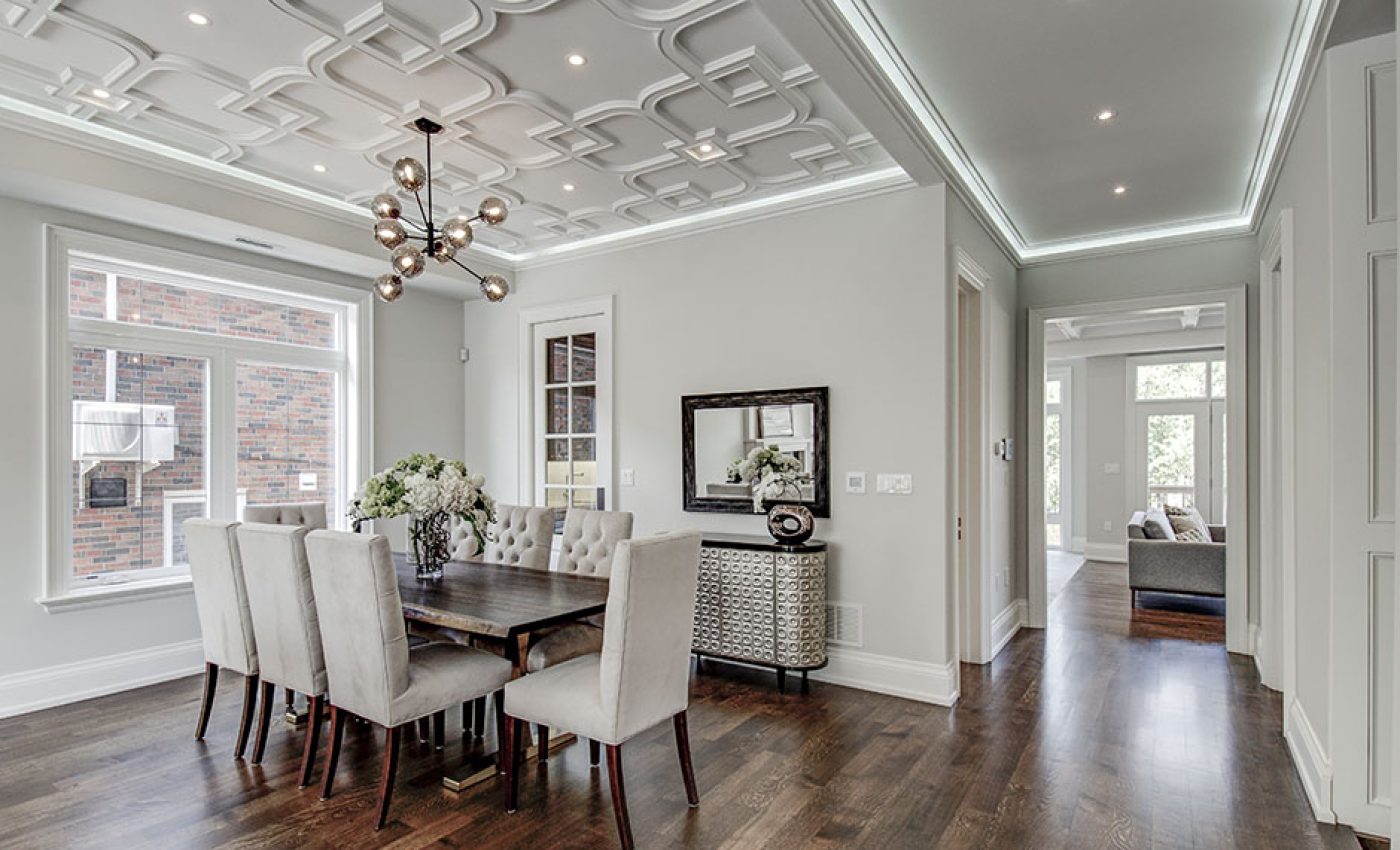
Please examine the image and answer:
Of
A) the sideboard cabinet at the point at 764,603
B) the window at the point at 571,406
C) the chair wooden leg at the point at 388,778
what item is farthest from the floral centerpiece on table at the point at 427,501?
the window at the point at 571,406

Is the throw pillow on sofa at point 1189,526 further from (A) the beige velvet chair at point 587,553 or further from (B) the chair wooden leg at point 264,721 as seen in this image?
(B) the chair wooden leg at point 264,721

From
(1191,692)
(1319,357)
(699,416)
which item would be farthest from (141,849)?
(1191,692)

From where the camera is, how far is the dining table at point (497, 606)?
8.81 ft

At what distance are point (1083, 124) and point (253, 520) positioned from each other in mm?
4645

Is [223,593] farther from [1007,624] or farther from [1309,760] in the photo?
[1007,624]

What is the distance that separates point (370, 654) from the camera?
Result: 2623 mm

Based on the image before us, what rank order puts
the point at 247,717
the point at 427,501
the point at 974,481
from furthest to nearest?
the point at 974,481
the point at 427,501
the point at 247,717

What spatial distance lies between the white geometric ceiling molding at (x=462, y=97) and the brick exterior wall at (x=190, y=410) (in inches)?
38.8

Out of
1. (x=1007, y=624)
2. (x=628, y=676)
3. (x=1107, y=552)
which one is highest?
(x=628, y=676)

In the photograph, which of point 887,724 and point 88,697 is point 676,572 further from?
point 88,697

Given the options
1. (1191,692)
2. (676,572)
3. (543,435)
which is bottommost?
(1191,692)

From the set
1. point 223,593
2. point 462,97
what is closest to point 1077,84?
point 462,97

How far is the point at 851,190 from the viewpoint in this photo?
420 centimetres

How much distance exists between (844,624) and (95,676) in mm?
4138
